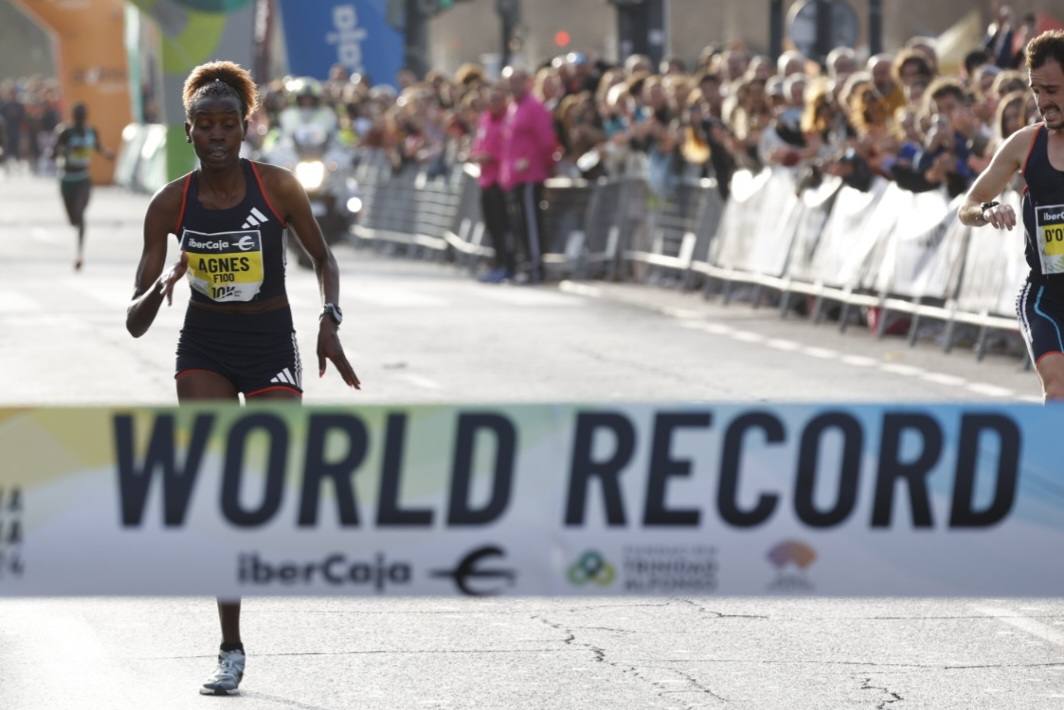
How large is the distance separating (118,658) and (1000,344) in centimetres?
1024

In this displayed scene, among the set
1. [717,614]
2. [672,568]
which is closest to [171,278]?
[672,568]

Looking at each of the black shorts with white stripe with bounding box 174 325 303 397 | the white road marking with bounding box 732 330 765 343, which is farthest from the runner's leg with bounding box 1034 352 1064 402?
the white road marking with bounding box 732 330 765 343

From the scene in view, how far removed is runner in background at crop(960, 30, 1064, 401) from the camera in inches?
311

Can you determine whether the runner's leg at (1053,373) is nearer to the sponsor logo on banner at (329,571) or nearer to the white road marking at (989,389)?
the sponsor logo on banner at (329,571)

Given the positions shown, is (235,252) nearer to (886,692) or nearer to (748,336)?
(886,692)

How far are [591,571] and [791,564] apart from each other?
41 cm

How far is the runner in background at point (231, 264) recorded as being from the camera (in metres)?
7.15

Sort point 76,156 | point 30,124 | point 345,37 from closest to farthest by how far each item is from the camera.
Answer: point 76,156 → point 345,37 → point 30,124

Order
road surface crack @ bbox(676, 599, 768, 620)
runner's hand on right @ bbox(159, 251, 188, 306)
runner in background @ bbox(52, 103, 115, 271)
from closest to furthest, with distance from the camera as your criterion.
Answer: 1. runner's hand on right @ bbox(159, 251, 188, 306)
2. road surface crack @ bbox(676, 599, 768, 620)
3. runner in background @ bbox(52, 103, 115, 271)

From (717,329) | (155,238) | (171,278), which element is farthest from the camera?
(717,329)

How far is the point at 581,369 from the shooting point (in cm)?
1645

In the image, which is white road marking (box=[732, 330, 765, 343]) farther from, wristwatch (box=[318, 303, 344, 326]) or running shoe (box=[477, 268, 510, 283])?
wristwatch (box=[318, 303, 344, 326])

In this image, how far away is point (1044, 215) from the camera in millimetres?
7996

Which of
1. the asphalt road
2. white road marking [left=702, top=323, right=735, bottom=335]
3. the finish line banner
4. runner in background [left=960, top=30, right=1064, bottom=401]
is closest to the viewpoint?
the finish line banner
